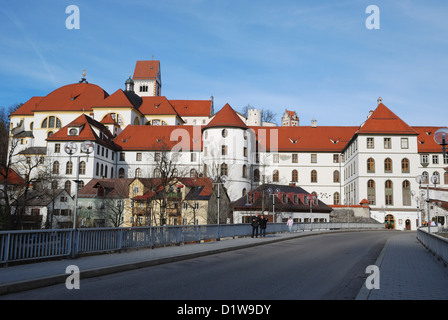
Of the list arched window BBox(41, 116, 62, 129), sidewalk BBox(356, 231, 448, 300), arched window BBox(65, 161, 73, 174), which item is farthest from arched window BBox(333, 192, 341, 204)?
sidewalk BBox(356, 231, 448, 300)

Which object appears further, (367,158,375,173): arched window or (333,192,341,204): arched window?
(333,192,341,204): arched window

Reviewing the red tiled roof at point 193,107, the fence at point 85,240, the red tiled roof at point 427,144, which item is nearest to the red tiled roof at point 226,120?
the red tiled roof at point 193,107

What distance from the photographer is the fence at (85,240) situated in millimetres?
11812

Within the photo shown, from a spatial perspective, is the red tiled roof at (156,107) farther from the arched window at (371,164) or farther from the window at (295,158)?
the arched window at (371,164)

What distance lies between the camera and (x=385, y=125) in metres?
74.6

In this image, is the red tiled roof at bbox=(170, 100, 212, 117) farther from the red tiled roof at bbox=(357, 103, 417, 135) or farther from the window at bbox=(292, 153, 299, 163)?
the red tiled roof at bbox=(357, 103, 417, 135)

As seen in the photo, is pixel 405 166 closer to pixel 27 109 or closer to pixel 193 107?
pixel 193 107

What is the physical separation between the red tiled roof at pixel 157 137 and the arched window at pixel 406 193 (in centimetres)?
3661

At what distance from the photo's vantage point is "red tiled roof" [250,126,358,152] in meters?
86.6

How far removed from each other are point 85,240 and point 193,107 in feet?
317

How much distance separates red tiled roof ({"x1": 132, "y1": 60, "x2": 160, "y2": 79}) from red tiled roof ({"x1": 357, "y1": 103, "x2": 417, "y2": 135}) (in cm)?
6488

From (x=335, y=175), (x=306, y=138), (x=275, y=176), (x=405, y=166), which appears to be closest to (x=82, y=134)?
(x=275, y=176)
